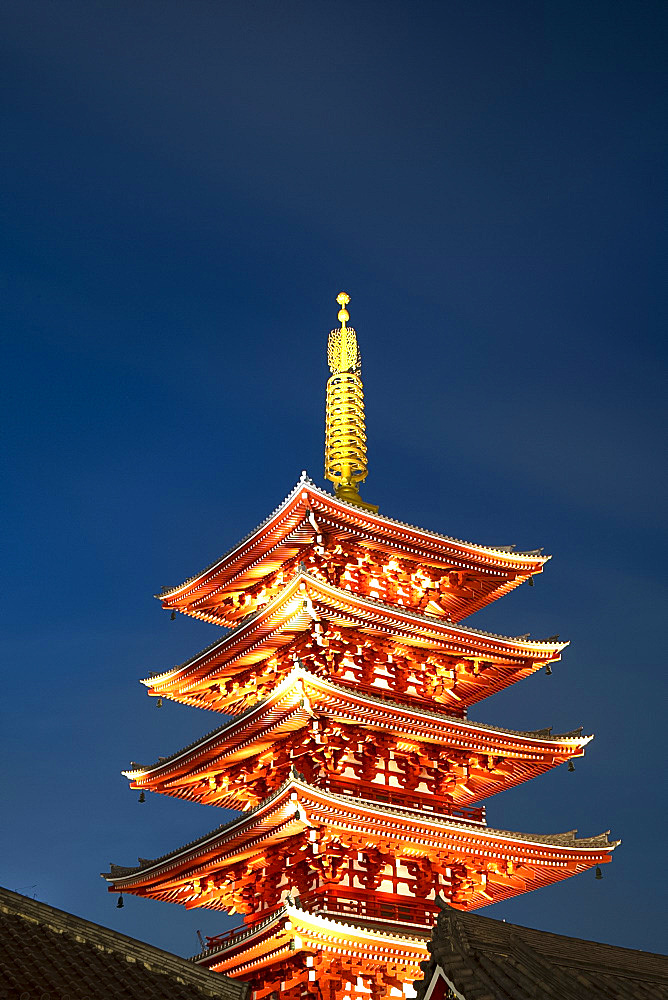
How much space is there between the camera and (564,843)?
112 ft

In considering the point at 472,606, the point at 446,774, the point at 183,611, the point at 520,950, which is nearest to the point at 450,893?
the point at 446,774

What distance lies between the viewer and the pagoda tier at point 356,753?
32750mm

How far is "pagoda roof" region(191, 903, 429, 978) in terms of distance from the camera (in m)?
28.6

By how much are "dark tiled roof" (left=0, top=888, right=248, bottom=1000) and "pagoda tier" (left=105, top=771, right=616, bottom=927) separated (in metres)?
13.1

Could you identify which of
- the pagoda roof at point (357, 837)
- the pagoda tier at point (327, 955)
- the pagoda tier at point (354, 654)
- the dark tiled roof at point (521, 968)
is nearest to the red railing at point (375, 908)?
the pagoda tier at point (327, 955)

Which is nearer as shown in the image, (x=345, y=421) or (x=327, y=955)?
(x=327, y=955)

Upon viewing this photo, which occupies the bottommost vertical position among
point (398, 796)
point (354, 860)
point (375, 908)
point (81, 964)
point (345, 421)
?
point (81, 964)

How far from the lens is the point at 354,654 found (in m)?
35.9

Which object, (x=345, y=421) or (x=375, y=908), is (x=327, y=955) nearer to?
(x=375, y=908)

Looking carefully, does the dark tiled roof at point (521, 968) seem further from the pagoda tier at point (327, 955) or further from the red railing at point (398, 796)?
the red railing at point (398, 796)

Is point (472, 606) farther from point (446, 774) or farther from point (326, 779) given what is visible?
point (326, 779)

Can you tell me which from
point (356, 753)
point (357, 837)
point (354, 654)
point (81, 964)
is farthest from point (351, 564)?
point (81, 964)

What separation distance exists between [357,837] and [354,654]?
6.14m

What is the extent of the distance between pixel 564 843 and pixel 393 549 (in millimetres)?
10340
